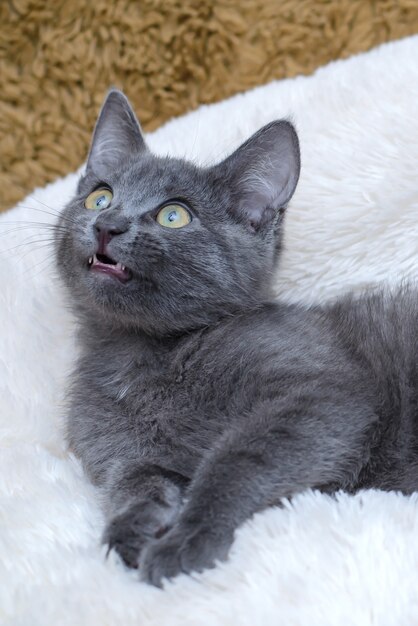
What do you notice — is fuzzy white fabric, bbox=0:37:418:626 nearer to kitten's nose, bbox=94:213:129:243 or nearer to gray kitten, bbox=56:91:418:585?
gray kitten, bbox=56:91:418:585

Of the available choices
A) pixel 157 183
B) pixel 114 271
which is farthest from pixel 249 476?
pixel 157 183

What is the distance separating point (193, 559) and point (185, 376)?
13.5 inches

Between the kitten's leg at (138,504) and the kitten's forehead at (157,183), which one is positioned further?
the kitten's forehead at (157,183)

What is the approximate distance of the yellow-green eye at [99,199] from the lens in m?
1.38

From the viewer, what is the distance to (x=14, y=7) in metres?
2.10

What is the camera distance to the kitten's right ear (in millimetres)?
1588

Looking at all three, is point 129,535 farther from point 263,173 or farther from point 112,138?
point 112,138

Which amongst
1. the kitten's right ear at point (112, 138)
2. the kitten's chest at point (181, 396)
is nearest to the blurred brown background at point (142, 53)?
the kitten's right ear at point (112, 138)

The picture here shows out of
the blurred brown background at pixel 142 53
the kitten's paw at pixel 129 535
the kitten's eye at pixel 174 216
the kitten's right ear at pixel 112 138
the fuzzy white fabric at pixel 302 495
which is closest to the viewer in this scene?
the fuzzy white fabric at pixel 302 495

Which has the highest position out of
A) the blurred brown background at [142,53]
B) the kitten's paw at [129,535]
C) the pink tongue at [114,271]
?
the blurred brown background at [142,53]

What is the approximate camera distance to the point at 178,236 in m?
1.27

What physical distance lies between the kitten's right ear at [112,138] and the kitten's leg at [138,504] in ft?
2.19

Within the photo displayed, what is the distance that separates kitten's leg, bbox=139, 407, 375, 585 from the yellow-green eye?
0.50 metres

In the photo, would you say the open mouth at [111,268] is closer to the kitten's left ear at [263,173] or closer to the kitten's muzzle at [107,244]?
the kitten's muzzle at [107,244]
